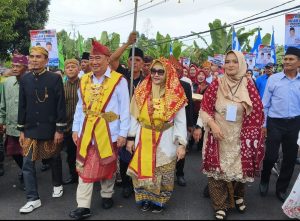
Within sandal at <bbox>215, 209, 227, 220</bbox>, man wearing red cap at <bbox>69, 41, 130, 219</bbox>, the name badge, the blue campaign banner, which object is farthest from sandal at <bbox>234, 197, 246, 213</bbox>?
the blue campaign banner

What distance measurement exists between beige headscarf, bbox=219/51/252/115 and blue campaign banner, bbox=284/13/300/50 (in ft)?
11.3

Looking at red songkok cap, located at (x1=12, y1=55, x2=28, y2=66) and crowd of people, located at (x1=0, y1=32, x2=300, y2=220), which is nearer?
crowd of people, located at (x1=0, y1=32, x2=300, y2=220)

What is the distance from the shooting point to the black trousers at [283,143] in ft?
16.2

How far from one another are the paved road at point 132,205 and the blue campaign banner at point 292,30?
3084mm

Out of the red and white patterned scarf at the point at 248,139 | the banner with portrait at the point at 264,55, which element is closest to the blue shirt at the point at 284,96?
the red and white patterned scarf at the point at 248,139

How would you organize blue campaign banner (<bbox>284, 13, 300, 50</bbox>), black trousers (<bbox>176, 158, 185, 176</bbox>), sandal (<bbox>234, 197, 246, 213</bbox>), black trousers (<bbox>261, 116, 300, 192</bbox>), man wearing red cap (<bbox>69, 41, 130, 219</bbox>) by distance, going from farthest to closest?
blue campaign banner (<bbox>284, 13, 300, 50</bbox>) → black trousers (<bbox>176, 158, 185, 176</bbox>) → black trousers (<bbox>261, 116, 300, 192</bbox>) → sandal (<bbox>234, 197, 246, 213</bbox>) → man wearing red cap (<bbox>69, 41, 130, 219</bbox>)

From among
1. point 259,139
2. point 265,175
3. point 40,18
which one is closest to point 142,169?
point 259,139

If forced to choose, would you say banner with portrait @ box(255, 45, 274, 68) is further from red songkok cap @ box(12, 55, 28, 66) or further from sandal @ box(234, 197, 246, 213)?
red songkok cap @ box(12, 55, 28, 66)

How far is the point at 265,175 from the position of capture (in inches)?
204

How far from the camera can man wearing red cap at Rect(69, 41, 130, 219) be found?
4.36m

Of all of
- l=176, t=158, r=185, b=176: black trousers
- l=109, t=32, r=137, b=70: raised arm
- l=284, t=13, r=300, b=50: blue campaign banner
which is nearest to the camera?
l=109, t=32, r=137, b=70: raised arm

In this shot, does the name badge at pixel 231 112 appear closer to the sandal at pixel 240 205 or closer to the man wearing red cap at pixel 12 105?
the sandal at pixel 240 205

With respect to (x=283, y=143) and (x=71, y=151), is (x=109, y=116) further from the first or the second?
(x=283, y=143)

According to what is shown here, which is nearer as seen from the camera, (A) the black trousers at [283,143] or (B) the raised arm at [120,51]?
Answer: (B) the raised arm at [120,51]
